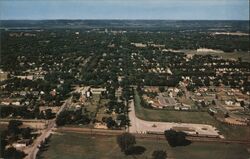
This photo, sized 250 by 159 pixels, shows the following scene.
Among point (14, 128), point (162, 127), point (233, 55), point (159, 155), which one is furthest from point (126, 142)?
point (233, 55)

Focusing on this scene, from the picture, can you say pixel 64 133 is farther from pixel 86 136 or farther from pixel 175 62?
pixel 175 62

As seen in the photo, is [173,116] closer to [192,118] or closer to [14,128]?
[192,118]

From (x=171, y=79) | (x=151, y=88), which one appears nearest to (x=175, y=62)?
(x=171, y=79)

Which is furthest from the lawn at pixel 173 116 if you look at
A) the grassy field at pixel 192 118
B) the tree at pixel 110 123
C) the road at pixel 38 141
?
the road at pixel 38 141

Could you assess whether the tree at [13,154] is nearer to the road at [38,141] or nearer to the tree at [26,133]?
the road at [38,141]

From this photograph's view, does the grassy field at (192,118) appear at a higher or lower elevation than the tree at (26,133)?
lower

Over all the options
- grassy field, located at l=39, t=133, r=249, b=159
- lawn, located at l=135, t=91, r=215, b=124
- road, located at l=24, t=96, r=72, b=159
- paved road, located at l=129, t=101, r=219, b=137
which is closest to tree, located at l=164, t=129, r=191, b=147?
grassy field, located at l=39, t=133, r=249, b=159

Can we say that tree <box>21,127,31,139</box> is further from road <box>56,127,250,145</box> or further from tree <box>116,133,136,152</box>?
tree <box>116,133,136,152</box>
